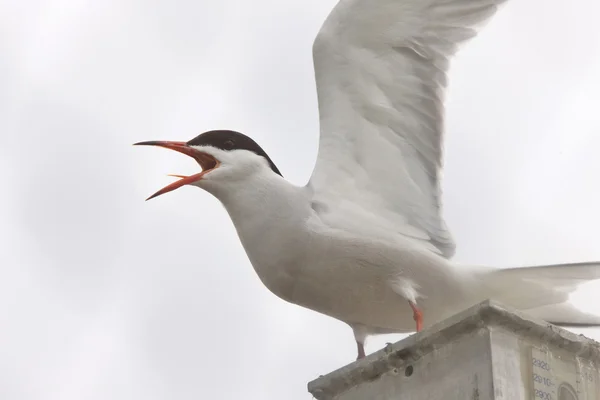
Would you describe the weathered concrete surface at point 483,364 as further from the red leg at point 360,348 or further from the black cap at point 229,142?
the black cap at point 229,142

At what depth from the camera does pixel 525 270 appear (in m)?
7.41

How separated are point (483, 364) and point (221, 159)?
2935 mm

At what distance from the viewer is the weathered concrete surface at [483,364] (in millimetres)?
5328

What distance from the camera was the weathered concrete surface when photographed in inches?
210

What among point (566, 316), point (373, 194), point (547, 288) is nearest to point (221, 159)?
point (373, 194)

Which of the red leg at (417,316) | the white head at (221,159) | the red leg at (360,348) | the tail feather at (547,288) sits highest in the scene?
the white head at (221,159)

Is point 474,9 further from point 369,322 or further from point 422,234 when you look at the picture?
point 369,322

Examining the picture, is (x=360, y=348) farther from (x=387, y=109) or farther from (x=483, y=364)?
(x=483, y=364)

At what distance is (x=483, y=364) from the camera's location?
5.31 meters

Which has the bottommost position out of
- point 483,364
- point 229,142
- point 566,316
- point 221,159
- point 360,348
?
point 483,364

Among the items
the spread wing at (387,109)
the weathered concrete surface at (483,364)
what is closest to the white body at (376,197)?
the spread wing at (387,109)

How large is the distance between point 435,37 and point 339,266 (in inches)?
72.9

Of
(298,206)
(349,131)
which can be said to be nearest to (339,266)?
(298,206)

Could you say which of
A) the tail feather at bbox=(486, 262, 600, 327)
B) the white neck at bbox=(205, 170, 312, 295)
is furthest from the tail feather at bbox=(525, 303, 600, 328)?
the white neck at bbox=(205, 170, 312, 295)
